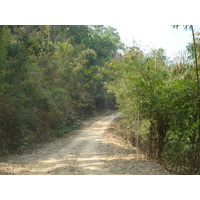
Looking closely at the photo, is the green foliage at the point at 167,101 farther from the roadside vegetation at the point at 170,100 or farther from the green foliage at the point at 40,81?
the green foliage at the point at 40,81

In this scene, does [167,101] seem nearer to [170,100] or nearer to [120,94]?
[170,100]

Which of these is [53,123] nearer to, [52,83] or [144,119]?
[52,83]

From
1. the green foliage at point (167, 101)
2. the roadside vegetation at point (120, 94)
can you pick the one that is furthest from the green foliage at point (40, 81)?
the green foliage at point (167, 101)

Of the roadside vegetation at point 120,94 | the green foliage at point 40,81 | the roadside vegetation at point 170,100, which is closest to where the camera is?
the roadside vegetation at point 170,100

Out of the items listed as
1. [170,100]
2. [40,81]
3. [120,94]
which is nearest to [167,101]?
[170,100]

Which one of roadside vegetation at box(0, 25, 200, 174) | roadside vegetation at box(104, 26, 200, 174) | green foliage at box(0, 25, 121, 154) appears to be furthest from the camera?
green foliage at box(0, 25, 121, 154)

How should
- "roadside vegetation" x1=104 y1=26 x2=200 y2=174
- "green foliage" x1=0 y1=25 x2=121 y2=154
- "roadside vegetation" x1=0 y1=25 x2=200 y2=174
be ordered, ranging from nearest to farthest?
"roadside vegetation" x1=104 y1=26 x2=200 y2=174, "roadside vegetation" x1=0 y1=25 x2=200 y2=174, "green foliage" x1=0 y1=25 x2=121 y2=154

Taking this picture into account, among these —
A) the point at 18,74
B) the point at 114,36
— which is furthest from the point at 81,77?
the point at 18,74

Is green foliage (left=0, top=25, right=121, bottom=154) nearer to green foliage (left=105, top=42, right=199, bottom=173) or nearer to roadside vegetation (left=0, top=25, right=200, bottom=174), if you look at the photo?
roadside vegetation (left=0, top=25, right=200, bottom=174)

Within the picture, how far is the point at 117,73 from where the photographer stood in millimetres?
5531

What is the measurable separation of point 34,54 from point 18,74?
2.00 m

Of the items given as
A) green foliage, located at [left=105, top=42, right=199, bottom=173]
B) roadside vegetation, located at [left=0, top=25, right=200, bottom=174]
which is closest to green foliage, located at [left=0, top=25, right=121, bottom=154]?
roadside vegetation, located at [left=0, top=25, right=200, bottom=174]

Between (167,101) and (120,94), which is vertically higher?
(120,94)

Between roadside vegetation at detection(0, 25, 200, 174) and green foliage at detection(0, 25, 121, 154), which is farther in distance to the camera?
green foliage at detection(0, 25, 121, 154)
